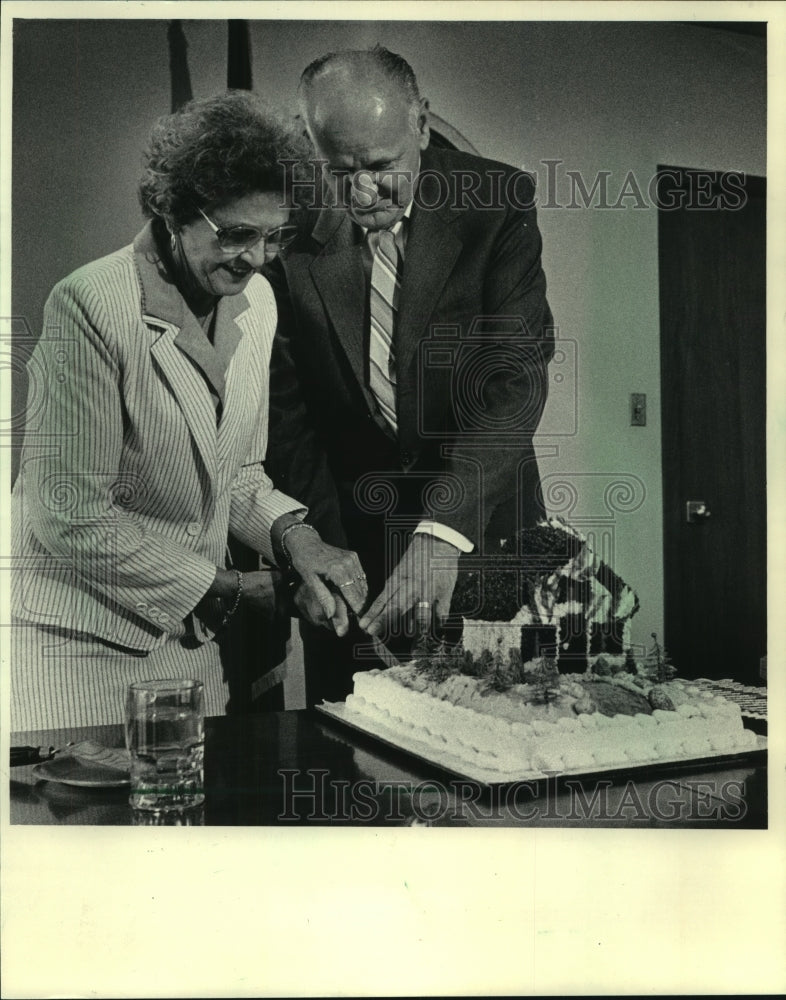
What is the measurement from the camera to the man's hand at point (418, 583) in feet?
8.16

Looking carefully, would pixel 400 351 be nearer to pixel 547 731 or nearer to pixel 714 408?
pixel 714 408

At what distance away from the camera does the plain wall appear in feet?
8.19

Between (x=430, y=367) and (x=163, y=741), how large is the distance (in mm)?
1020

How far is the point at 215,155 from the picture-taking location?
2.46 meters

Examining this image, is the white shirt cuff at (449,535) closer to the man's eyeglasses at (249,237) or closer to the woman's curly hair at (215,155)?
the man's eyeglasses at (249,237)

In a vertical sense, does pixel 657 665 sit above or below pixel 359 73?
below

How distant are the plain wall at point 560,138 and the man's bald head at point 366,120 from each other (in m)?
0.04

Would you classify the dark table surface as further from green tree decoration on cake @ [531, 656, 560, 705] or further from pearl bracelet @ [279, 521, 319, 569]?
pearl bracelet @ [279, 521, 319, 569]

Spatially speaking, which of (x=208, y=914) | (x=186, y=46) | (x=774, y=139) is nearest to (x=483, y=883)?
(x=208, y=914)

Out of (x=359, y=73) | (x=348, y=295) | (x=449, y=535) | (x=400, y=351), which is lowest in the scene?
(x=449, y=535)

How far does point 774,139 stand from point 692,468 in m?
0.79

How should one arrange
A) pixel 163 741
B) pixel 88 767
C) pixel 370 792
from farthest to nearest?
pixel 370 792
pixel 88 767
pixel 163 741

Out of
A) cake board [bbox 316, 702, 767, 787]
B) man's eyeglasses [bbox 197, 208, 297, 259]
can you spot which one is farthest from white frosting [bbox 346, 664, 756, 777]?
man's eyeglasses [bbox 197, 208, 297, 259]

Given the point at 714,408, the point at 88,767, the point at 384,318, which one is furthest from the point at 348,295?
the point at 88,767
